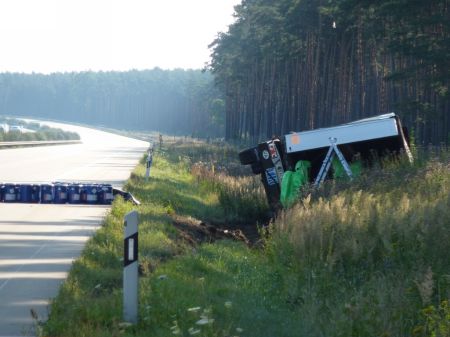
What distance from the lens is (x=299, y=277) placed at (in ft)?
33.5

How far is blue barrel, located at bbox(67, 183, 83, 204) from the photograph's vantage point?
1842 cm

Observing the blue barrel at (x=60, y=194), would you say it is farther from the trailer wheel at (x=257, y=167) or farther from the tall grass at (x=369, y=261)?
the tall grass at (x=369, y=261)

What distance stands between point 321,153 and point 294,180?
1.14 m

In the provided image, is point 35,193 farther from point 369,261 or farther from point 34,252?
point 369,261

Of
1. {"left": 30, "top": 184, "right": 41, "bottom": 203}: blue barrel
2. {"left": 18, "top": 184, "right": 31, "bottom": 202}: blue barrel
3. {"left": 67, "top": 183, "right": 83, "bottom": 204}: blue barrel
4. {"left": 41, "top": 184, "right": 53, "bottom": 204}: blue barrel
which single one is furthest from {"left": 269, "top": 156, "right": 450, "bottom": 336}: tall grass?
{"left": 18, "top": 184, "right": 31, "bottom": 202}: blue barrel

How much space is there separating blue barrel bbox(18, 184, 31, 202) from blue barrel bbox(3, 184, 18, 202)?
0.10 m

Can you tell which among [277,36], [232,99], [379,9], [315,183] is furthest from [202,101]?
[315,183]

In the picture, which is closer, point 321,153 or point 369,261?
point 369,261

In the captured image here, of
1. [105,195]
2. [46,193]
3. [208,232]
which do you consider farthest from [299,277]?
[105,195]

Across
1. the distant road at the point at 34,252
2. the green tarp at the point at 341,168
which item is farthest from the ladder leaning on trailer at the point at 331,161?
the distant road at the point at 34,252

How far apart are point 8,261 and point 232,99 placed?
89836 millimetres

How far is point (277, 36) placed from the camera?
205 ft

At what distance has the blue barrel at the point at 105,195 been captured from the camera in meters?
18.9

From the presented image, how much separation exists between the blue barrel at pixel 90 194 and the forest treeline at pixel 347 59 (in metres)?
19.9
